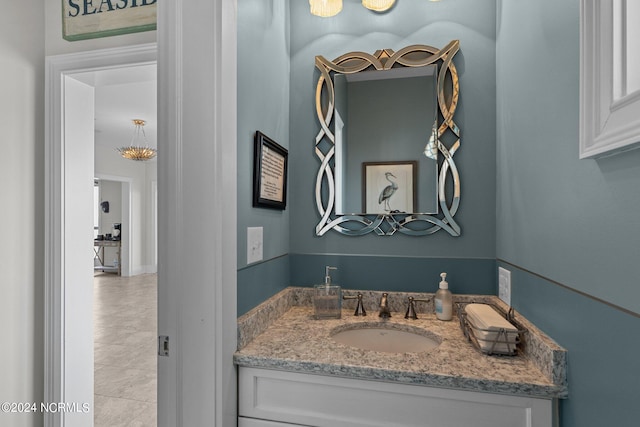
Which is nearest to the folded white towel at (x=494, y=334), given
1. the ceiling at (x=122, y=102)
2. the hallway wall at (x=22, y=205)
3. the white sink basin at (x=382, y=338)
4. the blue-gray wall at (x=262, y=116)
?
the white sink basin at (x=382, y=338)

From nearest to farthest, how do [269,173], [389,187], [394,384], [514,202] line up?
[394,384]
[514,202]
[269,173]
[389,187]

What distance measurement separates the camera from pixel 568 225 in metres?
0.79

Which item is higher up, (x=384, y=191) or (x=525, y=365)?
(x=384, y=191)

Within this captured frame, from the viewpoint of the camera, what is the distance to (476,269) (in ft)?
4.73

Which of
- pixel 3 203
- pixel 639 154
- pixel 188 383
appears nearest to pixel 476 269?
pixel 639 154

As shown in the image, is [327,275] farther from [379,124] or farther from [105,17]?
[105,17]

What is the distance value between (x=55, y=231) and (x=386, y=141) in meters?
1.50

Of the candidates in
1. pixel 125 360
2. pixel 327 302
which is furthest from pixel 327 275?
pixel 125 360

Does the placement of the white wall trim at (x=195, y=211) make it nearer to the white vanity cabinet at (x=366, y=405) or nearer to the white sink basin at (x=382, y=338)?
the white vanity cabinet at (x=366, y=405)

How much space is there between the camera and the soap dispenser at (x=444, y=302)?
1.36 m

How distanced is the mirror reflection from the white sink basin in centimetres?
52

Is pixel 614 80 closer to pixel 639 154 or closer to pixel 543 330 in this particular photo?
pixel 639 154

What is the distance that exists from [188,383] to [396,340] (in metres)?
0.78

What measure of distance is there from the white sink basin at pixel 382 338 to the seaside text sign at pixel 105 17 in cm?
145
